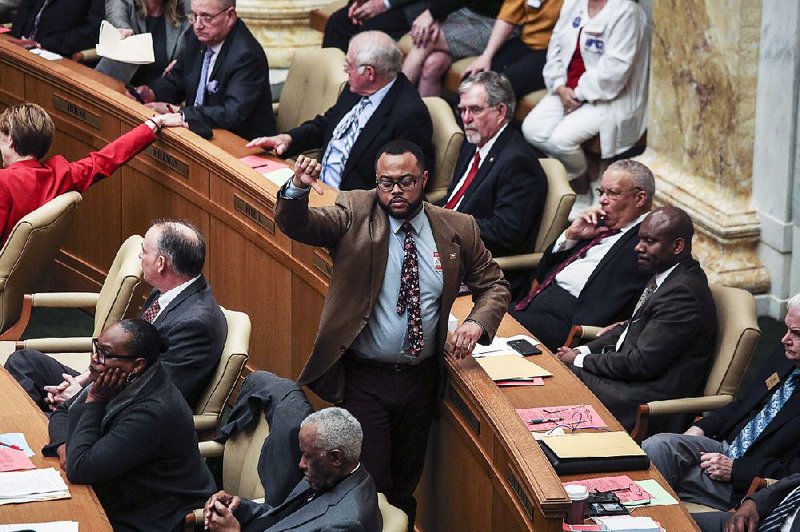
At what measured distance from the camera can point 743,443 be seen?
16.1 feet

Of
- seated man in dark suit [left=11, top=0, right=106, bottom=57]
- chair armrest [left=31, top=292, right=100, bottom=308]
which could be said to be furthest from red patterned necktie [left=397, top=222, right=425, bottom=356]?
seated man in dark suit [left=11, top=0, right=106, bottom=57]

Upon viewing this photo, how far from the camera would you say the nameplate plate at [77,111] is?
23.8 ft

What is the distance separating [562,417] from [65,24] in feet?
16.8

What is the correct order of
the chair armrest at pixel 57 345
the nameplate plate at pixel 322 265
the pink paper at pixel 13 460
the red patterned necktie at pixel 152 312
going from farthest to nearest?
1. the chair armrest at pixel 57 345
2. the nameplate plate at pixel 322 265
3. the red patterned necktie at pixel 152 312
4. the pink paper at pixel 13 460

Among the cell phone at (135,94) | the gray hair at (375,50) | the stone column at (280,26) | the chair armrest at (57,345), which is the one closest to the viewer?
the chair armrest at (57,345)

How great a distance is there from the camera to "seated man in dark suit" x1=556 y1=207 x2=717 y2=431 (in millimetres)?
5156

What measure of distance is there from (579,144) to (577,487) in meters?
3.87

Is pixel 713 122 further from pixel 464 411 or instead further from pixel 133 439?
pixel 133 439

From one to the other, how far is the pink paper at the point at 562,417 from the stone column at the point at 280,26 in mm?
5691

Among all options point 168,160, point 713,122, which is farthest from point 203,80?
point 713,122

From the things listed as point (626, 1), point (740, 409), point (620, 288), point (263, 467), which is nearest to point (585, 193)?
point (626, 1)

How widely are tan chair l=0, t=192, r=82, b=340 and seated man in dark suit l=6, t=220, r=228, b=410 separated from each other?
629 millimetres

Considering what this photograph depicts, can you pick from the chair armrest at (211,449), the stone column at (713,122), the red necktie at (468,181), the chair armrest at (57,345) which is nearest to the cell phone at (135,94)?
the red necktie at (468,181)

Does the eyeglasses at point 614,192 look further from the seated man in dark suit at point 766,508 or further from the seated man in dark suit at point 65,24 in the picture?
the seated man in dark suit at point 65,24
